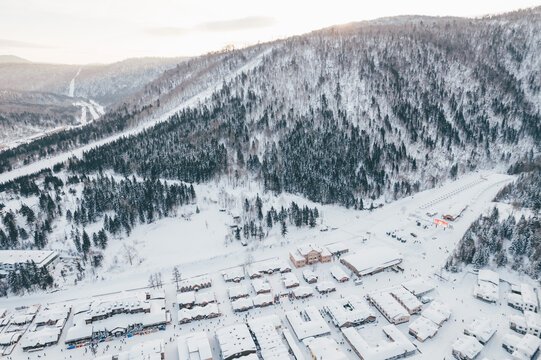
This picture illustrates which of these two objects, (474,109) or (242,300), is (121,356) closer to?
(242,300)

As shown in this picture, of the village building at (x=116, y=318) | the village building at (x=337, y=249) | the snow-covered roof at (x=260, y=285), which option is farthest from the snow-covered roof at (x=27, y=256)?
the village building at (x=337, y=249)

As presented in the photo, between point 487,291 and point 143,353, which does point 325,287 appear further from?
point 143,353

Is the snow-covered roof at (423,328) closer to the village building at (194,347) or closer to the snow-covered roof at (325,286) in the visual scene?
the snow-covered roof at (325,286)

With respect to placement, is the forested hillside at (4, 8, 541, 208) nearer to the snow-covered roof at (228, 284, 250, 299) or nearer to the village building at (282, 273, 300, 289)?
the village building at (282, 273, 300, 289)

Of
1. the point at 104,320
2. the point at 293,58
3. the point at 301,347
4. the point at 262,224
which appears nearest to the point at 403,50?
the point at 293,58

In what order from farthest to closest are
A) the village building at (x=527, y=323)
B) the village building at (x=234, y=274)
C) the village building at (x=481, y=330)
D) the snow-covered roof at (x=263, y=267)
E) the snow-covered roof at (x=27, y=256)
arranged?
1. the snow-covered roof at (x=27, y=256)
2. the snow-covered roof at (x=263, y=267)
3. the village building at (x=234, y=274)
4. the village building at (x=527, y=323)
5. the village building at (x=481, y=330)

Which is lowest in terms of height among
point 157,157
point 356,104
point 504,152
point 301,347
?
point 301,347

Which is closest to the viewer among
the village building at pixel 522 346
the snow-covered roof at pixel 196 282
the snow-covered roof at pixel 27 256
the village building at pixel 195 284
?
the village building at pixel 522 346
